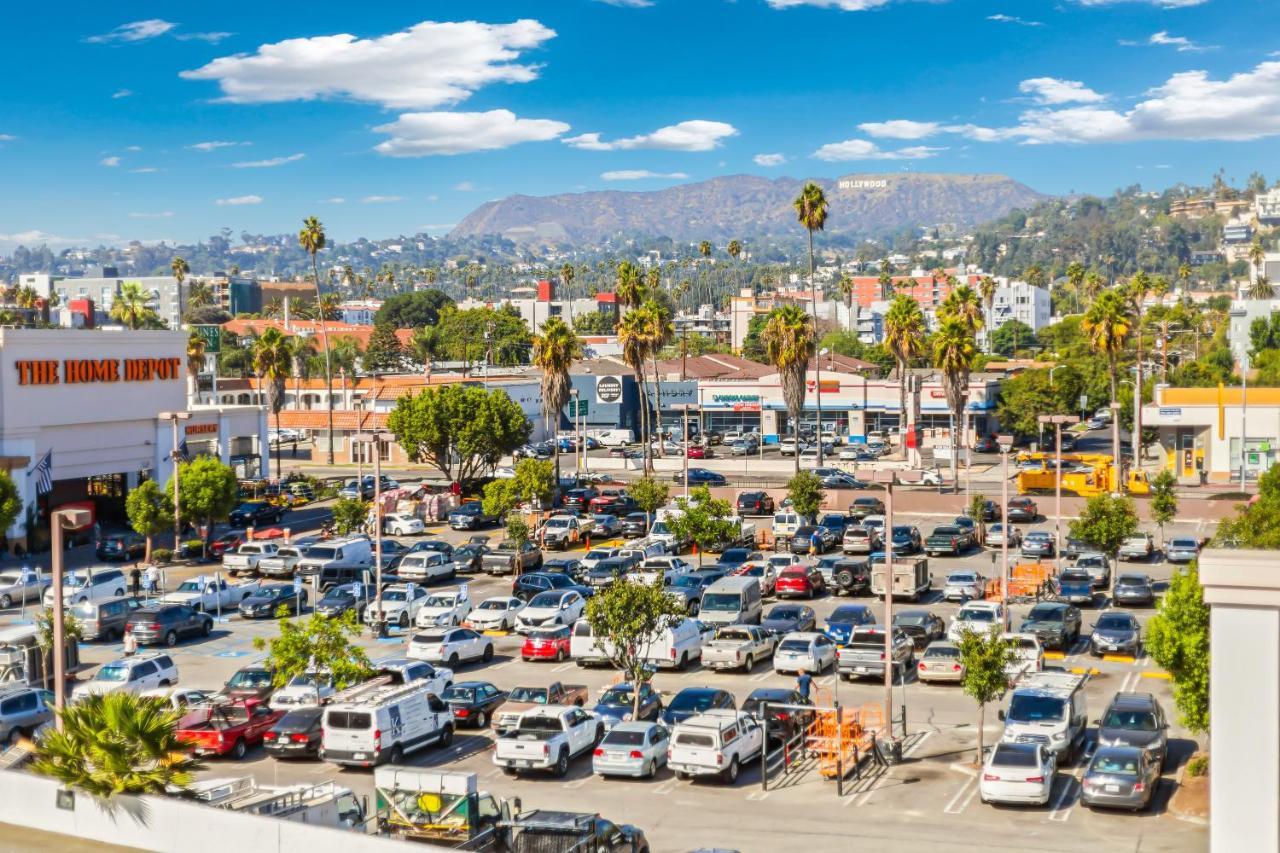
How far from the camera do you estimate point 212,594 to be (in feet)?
161

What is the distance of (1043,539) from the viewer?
5709cm

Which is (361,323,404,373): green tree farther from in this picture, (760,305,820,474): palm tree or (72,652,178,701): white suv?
(72,652,178,701): white suv

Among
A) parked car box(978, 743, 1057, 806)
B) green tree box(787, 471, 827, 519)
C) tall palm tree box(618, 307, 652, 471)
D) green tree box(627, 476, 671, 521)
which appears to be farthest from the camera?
tall palm tree box(618, 307, 652, 471)

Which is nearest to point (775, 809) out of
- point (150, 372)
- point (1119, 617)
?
point (1119, 617)

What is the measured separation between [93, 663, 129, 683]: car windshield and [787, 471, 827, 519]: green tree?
3305cm

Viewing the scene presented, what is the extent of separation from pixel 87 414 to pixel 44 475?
15.4ft

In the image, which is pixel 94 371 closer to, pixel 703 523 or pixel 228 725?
pixel 703 523

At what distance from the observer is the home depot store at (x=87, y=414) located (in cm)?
6303

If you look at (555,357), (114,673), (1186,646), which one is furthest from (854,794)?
(555,357)

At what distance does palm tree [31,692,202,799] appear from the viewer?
18328 millimetres

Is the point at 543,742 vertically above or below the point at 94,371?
below

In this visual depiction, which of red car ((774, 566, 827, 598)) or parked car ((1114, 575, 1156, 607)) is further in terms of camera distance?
red car ((774, 566, 827, 598))

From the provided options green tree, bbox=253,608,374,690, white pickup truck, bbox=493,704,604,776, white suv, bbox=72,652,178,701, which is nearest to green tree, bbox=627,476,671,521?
white suv, bbox=72,652,178,701

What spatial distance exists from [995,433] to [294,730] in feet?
282
